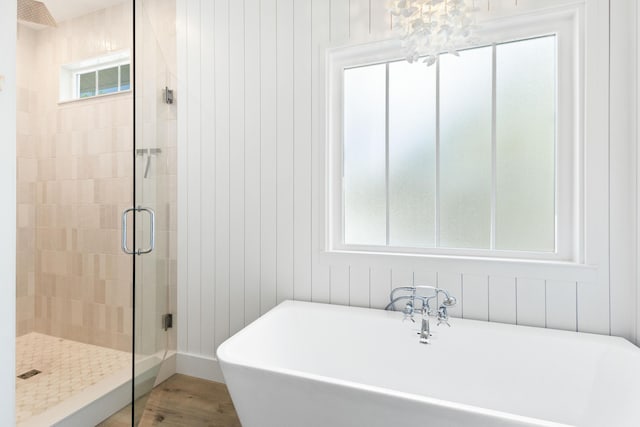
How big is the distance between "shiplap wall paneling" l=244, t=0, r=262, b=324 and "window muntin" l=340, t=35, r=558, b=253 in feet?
1.85

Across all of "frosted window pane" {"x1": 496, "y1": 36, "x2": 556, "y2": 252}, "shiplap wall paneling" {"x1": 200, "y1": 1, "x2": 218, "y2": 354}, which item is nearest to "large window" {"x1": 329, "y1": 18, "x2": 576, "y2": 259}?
"frosted window pane" {"x1": 496, "y1": 36, "x2": 556, "y2": 252}

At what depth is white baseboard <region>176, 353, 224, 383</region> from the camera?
2.13 meters

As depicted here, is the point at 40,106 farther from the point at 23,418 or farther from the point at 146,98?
the point at 23,418

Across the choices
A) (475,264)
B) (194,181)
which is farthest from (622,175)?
(194,181)

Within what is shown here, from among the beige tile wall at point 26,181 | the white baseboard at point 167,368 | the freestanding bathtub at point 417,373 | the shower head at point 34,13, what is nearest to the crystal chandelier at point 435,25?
the freestanding bathtub at point 417,373

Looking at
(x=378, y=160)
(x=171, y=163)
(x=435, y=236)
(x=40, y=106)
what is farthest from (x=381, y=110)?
(x=40, y=106)

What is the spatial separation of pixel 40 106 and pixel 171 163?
132 centimetres

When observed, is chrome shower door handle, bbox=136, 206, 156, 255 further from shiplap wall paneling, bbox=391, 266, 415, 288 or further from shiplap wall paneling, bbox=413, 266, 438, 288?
shiplap wall paneling, bbox=413, 266, 438, 288

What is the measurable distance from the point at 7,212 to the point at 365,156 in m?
1.68

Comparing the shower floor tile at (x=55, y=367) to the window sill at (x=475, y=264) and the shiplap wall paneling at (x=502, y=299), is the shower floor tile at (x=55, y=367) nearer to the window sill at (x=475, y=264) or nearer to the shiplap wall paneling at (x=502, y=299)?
the window sill at (x=475, y=264)

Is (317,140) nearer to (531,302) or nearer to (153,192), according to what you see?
(153,192)

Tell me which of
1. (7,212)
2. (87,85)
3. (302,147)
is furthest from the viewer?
(87,85)

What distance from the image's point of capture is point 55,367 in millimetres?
2123

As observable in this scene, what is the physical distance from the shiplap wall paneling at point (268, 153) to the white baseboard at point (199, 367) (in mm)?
567
